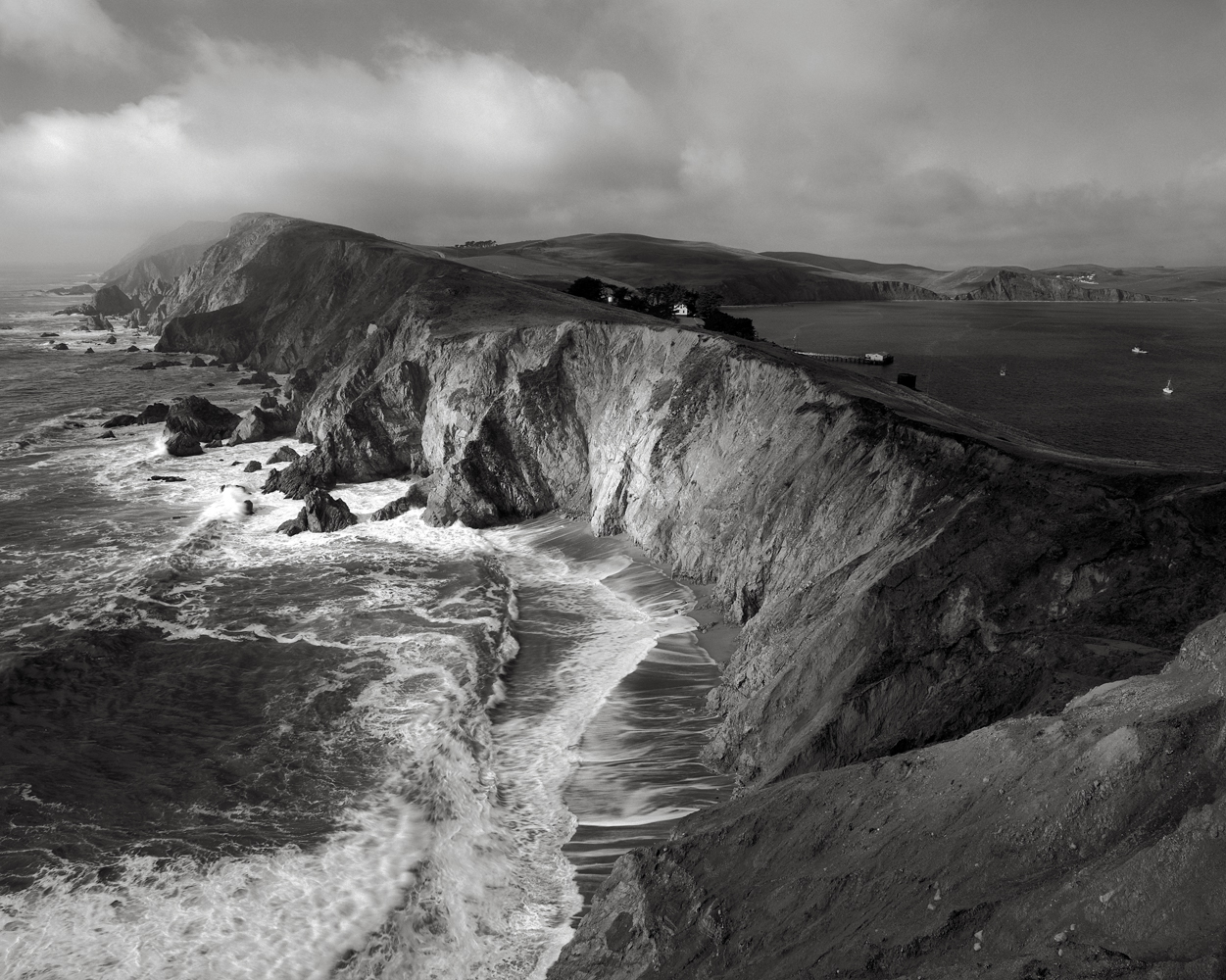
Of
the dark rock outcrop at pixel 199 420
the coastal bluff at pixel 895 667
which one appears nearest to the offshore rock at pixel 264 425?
the dark rock outcrop at pixel 199 420

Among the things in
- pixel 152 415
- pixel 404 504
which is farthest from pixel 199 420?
pixel 404 504

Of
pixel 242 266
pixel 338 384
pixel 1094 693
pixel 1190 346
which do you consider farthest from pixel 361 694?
pixel 1190 346

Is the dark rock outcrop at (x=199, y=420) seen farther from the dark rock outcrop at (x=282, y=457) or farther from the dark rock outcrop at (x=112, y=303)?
the dark rock outcrop at (x=112, y=303)

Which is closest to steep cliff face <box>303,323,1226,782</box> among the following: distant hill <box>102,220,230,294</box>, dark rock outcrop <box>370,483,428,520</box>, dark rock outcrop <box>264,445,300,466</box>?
dark rock outcrop <box>370,483,428,520</box>

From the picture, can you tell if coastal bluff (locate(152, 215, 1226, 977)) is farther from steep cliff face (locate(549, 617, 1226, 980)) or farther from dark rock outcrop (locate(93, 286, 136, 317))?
dark rock outcrop (locate(93, 286, 136, 317))

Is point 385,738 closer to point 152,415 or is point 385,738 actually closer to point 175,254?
point 152,415

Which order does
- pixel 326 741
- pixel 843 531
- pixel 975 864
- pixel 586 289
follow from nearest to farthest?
pixel 975 864, pixel 326 741, pixel 843 531, pixel 586 289
